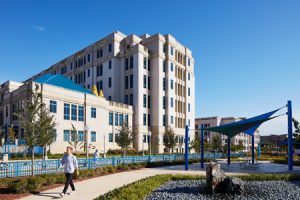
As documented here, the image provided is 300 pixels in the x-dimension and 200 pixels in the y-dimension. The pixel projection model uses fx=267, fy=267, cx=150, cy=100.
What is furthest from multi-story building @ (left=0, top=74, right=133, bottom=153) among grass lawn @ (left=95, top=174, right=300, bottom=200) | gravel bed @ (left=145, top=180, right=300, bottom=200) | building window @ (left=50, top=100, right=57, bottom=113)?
gravel bed @ (left=145, top=180, right=300, bottom=200)

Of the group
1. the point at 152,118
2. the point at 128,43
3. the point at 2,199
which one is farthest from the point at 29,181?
the point at 128,43

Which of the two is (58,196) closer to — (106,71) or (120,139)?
(120,139)

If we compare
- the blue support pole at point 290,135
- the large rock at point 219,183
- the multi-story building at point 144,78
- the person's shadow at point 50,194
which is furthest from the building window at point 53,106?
the large rock at point 219,183

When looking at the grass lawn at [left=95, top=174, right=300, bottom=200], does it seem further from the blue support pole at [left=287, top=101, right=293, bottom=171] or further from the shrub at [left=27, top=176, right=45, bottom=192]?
the blue support pole at [left=287, top=101, right=293, bottom=171]

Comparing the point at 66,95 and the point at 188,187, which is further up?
the point at 66,95

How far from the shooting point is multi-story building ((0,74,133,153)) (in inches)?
1337

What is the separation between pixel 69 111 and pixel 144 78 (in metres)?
18.0

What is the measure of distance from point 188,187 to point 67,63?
56.3 m

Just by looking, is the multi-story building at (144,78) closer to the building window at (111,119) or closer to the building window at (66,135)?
the building window at (111,119)

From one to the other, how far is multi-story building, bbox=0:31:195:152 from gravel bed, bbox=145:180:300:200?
33.5m

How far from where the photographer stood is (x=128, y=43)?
172 feet

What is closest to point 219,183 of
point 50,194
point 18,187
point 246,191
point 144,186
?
point 246,191

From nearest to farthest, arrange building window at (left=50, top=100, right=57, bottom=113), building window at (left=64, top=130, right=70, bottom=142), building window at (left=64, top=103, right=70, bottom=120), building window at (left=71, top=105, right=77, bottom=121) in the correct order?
building window at (left=50, top=100, right=57, bottom=113) < building window at (left=64, top=130, right=70, bottom=142) < building window at (left=64, top=103, right=70, bottom=120) < building window at (left=71, top=105, right=77, bottom=121)

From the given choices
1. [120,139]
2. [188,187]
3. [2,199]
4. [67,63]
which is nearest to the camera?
[2,199]
